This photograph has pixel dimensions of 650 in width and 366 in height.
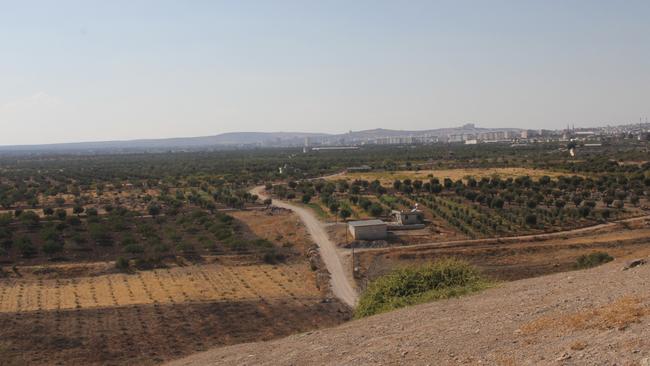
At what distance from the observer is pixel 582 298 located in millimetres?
13164

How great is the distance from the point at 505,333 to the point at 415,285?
311 inches

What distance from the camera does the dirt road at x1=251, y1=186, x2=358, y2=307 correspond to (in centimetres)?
2898

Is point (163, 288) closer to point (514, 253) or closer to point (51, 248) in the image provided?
point (51, 248)

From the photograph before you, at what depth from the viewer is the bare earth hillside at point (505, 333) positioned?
31.2 ft

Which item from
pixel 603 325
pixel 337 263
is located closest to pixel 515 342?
pixel 603 325

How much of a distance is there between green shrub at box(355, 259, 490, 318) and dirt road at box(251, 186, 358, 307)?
25.8ft

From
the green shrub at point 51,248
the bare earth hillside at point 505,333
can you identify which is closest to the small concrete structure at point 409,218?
the green shrub at point 51,248

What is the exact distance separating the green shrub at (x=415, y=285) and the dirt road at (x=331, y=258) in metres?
7.86

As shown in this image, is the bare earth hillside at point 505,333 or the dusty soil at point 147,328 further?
the dusty soil at point 147,328

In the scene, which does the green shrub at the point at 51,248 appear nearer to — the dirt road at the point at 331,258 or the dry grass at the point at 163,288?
the dry grass at the point at 163,288

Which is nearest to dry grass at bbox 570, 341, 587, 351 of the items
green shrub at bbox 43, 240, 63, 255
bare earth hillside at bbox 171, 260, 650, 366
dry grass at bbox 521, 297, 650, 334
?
bare earth hillside at bbox 171, 260, 650, 366

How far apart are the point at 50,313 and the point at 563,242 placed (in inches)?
1262

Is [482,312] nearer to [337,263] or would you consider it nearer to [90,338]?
[90,338]

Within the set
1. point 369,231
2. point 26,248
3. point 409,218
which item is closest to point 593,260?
point 369,231
